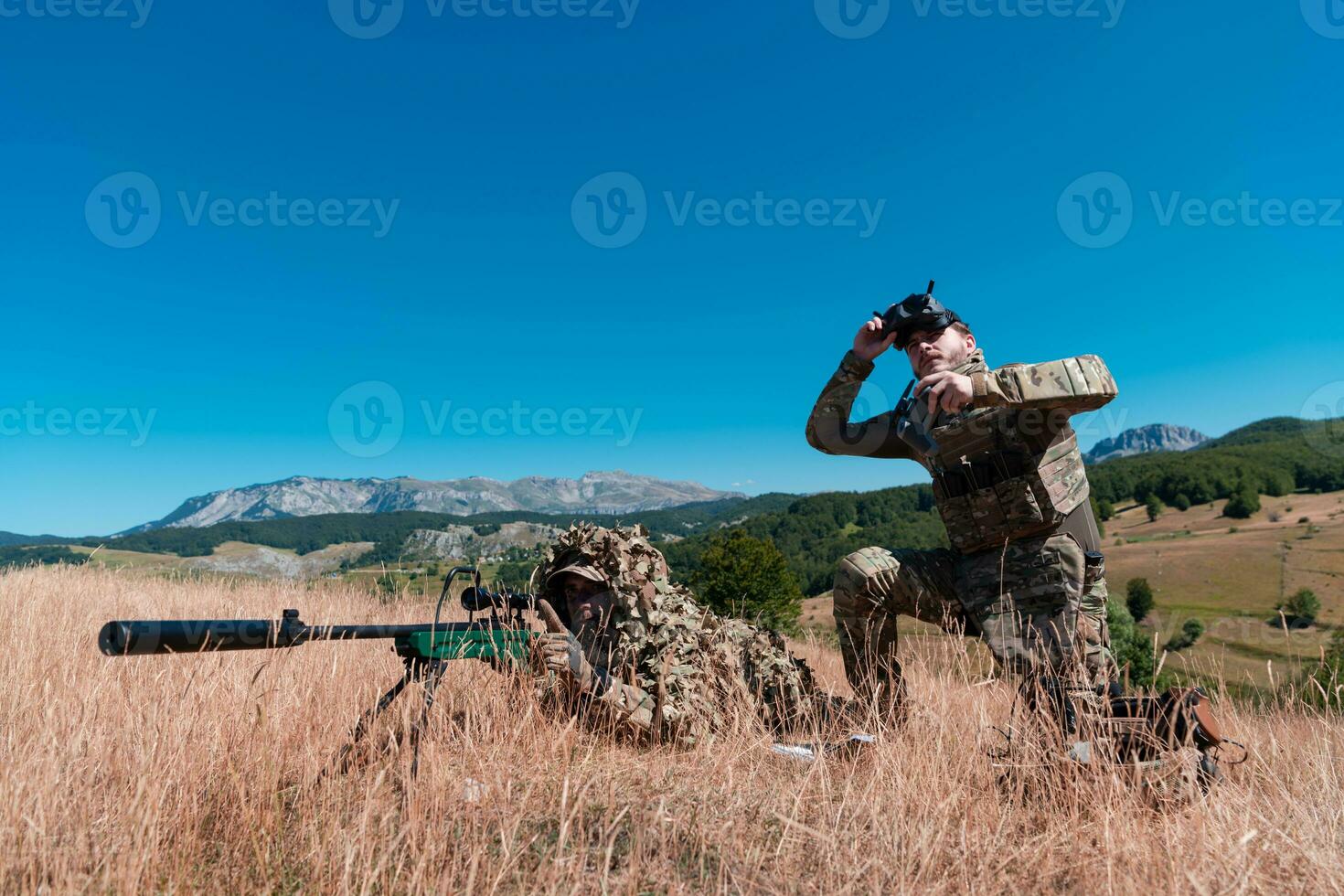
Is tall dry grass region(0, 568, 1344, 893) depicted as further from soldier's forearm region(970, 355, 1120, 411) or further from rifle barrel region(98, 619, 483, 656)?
soldier's forearm region(970, 355, 1120, 411)

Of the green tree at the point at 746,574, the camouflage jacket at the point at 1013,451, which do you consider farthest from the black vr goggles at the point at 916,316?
the green tree at the point at 746,574

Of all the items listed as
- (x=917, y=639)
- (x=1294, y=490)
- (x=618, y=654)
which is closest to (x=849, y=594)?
(x=917, y=639)

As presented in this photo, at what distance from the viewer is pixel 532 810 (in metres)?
3.35

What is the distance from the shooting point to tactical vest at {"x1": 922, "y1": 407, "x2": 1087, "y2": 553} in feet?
14.9

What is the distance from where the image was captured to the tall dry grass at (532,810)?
2.61 metres

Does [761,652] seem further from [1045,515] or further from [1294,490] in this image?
[1294,490]

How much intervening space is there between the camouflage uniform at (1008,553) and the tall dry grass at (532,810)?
63cm

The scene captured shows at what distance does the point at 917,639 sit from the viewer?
5.95 meters

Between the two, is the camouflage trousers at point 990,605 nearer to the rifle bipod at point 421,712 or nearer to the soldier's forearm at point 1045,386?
the soldier's forearm at point 1045,386

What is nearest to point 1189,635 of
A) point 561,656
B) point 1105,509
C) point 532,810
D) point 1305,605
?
point 1305,605

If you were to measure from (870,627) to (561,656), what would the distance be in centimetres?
230

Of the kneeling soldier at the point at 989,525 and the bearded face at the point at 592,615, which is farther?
the bearded face at the point at 592,615

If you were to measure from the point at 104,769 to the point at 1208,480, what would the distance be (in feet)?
807

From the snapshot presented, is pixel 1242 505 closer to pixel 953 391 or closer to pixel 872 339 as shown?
pixel 872 339
